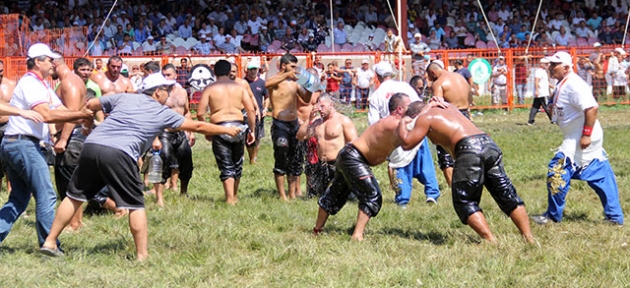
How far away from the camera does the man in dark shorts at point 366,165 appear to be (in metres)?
7.43

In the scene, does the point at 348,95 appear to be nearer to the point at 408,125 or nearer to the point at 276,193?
the point at 276,193

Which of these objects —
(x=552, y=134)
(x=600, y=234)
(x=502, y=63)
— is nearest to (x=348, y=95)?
(x=502, y=63)

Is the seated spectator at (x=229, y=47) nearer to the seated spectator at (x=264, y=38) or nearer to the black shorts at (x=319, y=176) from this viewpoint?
the seated spectator at (x=264, y=38)

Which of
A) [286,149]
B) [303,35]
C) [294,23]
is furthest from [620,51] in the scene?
[286,149]

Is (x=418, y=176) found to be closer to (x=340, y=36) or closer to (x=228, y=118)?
(x=228, y=118)

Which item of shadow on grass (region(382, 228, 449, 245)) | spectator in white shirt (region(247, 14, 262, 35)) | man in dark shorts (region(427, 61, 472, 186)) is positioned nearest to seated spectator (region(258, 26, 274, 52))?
spectator in white shirt (region(247, 14, 262, 35))

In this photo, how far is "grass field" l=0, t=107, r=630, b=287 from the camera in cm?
605

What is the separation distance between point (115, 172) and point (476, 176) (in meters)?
2.81

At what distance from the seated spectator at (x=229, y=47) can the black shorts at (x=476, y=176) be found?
51.9 ft

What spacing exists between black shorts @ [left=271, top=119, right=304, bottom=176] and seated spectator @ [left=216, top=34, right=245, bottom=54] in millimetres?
12510

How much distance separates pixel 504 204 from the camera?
23.4 feet

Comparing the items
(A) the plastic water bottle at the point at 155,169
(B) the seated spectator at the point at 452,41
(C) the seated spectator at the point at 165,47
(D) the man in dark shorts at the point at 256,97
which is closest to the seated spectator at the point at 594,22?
(B) the seated spectator at the point at 452,41

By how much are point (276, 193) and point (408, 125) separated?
386cm

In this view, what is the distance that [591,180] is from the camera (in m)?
8.01
